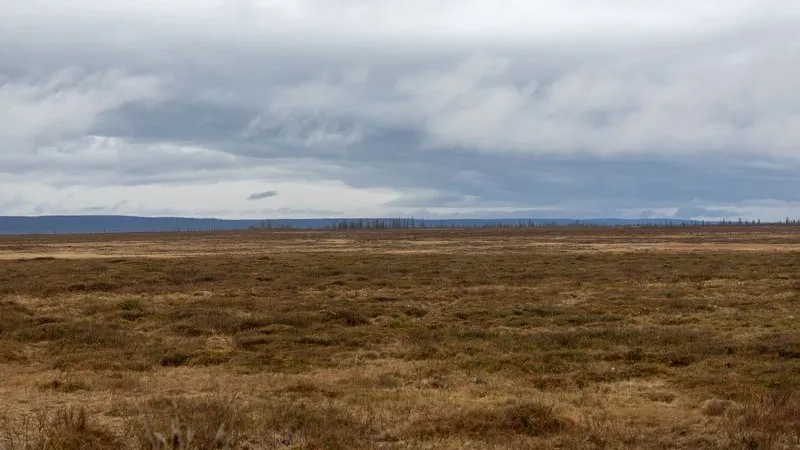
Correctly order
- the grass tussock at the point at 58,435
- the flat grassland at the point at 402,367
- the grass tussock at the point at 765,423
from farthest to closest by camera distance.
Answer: the flat grassland at the point at 402,367 < the grass tussock at the point at 765,423 < the grass tussock at the point at 58,435

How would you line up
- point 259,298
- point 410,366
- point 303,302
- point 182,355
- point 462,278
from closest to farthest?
point 410,366 → point 182,355 → point 303,302 → point 259,298 → point 462,278

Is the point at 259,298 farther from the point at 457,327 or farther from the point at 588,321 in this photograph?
the point at 588,321

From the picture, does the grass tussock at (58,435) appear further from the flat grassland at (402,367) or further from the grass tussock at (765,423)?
the grass tussock at (765,423)

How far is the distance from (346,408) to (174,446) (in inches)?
135

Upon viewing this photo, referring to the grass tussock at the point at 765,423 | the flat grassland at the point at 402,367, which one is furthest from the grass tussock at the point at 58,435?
the grass tussock at the point at 765,423

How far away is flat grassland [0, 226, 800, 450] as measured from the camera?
9.15 m

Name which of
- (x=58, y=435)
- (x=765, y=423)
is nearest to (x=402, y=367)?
(x=765, y=423)

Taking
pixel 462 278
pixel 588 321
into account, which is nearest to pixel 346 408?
pixel 588 321

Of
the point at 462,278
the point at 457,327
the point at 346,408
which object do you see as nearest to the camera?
the point at 346,408

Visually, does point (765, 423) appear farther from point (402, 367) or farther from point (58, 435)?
point (58, 435)

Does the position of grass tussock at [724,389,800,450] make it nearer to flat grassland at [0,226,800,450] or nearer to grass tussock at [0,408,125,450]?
flat grassland at [0,226,800,450]

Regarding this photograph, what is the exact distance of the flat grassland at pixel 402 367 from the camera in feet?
30.0

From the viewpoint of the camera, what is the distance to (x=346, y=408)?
34.7 feet

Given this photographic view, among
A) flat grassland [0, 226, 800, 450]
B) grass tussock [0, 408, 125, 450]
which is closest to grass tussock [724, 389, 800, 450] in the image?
flat grassland [0, 226, 800, 450]
